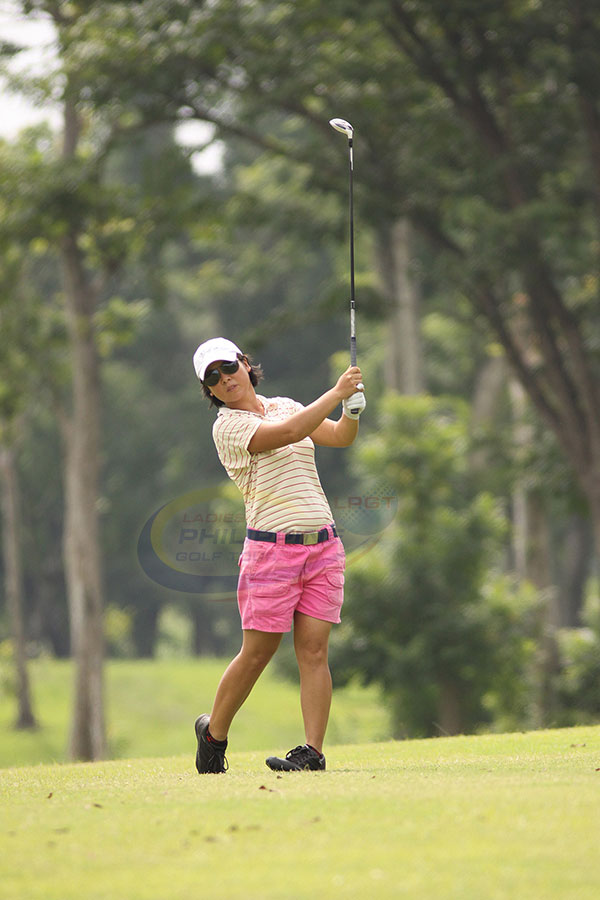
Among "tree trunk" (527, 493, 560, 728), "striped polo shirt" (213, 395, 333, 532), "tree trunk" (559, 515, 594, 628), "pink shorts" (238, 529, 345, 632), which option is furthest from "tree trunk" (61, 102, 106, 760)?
"tree trunk" (559, 515, 594, 628)

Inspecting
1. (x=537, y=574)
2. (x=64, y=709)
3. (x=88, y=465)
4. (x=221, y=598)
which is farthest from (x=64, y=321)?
(x=221, y=598)

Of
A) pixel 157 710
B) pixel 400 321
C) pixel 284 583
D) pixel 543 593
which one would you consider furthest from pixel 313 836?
pixel 157 710

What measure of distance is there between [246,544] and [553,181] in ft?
38.7

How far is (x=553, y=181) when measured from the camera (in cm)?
1684

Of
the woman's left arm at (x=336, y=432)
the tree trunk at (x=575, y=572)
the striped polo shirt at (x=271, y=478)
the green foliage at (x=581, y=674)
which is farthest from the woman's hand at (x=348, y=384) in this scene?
the tree trunk at (x=575, y=572)

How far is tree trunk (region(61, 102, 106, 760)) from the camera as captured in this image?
19125 millimetres

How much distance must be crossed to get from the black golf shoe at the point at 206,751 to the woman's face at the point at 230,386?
5.17 feet

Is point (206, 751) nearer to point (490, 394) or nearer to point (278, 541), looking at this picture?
point (278, 541)

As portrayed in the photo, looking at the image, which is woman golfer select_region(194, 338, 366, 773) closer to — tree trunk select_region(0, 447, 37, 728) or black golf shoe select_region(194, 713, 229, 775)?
black golf shoe select_region(194, 713, 229, 775)

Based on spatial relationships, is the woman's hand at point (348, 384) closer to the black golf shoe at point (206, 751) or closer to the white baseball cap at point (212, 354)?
the white baseball cap at point (212, 354)

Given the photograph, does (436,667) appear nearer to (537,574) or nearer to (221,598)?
(537,574)

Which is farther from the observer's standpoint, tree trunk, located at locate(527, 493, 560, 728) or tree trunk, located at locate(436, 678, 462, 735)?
tree trunk, located at locate(527, 493, 560, 728)

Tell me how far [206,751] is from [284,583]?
3.28 feet

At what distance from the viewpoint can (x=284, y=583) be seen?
242 inches
